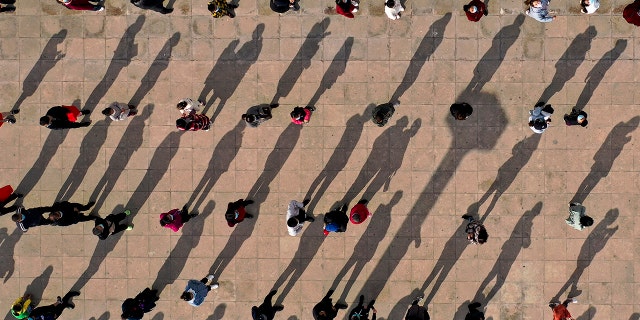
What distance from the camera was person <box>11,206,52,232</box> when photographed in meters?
12.9

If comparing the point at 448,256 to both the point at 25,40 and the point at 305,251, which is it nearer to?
the point at 305,251

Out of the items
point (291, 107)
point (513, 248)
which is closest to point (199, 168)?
point (291, 107)

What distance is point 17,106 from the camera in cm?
1433

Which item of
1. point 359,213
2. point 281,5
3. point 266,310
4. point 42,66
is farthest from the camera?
point 42,66

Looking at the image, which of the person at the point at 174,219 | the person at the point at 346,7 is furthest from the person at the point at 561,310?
the person at the point at 174,219

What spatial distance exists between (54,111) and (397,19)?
11.0m

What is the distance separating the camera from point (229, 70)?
46.5ft

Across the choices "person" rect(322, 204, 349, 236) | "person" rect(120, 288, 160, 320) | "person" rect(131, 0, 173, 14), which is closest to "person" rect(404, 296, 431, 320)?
"person" rect(322, 204, 349, 236)

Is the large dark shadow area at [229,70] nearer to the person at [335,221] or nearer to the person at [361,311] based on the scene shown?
the person at [335,221]

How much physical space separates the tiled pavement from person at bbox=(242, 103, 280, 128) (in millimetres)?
377

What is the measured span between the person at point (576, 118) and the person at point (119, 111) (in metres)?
13.6

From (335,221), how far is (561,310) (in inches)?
294

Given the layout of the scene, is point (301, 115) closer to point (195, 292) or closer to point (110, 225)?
point (195, 292)

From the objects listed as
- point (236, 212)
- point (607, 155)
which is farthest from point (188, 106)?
point (607, 155)
